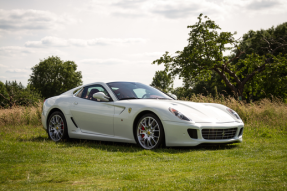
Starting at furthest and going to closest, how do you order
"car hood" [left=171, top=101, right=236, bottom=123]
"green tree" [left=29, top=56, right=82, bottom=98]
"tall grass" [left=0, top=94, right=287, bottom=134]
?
"green tree" [left=29, top=56, right=82, bottom=98], "tall grass" [left=0, top=94, right=287, bottom=134], "car hood" [left=171, top=101, right=236, bottom=123]

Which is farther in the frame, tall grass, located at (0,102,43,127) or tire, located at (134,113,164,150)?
tall grass, located at (0,102,43,127)

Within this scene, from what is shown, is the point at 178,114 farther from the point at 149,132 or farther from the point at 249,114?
the point at 249,114

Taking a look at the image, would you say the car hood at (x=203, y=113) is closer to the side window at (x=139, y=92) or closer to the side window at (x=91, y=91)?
the side window at (x=139, y=92)

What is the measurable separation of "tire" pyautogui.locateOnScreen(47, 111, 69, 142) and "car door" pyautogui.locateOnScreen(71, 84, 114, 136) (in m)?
0.44

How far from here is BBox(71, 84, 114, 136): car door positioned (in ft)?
22.9

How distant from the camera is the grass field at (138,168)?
3578 mm

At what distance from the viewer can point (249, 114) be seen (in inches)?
453

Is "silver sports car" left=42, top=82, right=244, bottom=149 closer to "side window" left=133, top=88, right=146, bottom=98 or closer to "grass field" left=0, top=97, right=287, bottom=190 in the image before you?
"side window" left=133, top=88, right=146, bottom=98

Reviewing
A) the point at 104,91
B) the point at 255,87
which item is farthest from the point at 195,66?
the point at 104,91

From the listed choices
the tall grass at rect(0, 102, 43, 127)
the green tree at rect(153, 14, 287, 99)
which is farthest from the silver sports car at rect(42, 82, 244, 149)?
the green tree at rect(153, 14, 287, 99)

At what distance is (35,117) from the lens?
13.6 metres

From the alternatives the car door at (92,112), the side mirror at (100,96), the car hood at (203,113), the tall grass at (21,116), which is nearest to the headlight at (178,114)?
the car hood at (203,113)

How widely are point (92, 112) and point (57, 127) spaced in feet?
4.40

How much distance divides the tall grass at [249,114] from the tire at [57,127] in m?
5.31
